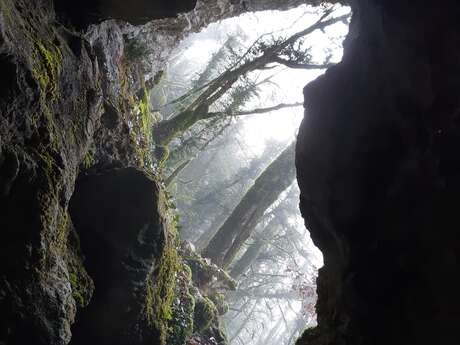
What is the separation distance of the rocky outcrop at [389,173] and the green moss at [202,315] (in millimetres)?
5218

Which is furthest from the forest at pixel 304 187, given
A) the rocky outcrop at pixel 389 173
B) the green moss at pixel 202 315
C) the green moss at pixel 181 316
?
the green moss at pixel 202 315

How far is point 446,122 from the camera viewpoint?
3.49 m

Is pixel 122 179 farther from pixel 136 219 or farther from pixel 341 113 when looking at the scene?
pixel 341 113

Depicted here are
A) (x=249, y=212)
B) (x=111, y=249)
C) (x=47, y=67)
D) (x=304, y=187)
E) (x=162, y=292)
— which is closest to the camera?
(x=47, y=67)

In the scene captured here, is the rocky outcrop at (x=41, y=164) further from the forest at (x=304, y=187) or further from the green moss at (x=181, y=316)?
the green moss at (x=181, y=316)

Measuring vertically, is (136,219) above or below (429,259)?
below

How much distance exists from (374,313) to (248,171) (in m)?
32.3

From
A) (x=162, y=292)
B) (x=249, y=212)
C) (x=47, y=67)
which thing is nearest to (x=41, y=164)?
(x=47, y=67)

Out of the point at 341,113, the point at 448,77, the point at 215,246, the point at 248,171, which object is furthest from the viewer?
the point at 248,171

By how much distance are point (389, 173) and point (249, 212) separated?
10.7 meters

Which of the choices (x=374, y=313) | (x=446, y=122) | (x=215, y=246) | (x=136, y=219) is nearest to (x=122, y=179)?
(x=136, y=219)

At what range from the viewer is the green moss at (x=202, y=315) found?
31.6ft

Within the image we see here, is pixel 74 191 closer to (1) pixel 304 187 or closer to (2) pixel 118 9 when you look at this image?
(2) pixel 118 9

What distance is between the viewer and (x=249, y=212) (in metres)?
14.6
